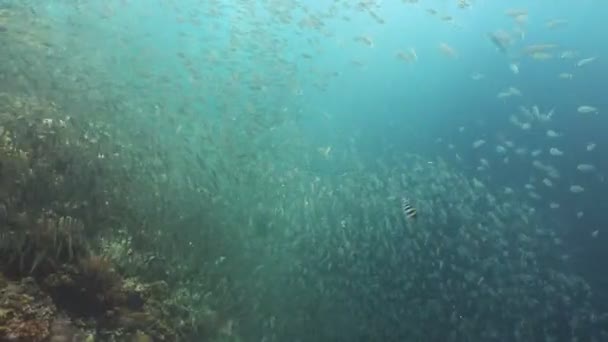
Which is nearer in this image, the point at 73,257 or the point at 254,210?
the point at 73,257

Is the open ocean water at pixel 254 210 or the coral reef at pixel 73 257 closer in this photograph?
the coral reef at pixel 73 257

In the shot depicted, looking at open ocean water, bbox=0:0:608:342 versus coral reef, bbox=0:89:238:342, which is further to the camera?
open ocean water, bbox=0:0:608:342

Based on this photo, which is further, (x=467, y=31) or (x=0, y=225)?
(x=467, y=31)

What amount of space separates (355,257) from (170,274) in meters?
3.54

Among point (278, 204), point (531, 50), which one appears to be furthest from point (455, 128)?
point (278, 204)

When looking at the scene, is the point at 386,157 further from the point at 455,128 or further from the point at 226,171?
the point at 226,171

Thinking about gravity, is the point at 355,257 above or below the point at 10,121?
below

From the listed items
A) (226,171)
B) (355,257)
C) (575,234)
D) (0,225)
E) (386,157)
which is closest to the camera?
(0,225)

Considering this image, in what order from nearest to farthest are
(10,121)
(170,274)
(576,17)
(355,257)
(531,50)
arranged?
(170,274), (10,121), (355,257), (531,50), (576,17)

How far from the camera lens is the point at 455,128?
22.2m

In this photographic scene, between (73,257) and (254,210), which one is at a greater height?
(73,257)

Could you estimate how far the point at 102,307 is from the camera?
538 cm

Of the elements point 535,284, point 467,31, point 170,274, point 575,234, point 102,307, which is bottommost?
point 467,31

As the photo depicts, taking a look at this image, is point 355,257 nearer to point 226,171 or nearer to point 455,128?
point 226,171
